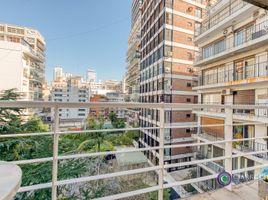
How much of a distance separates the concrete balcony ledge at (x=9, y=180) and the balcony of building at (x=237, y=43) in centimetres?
866

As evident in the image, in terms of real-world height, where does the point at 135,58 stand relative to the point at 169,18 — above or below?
below

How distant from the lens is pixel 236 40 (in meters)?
8.70

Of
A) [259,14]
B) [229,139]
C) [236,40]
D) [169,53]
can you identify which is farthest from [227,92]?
[229,139]

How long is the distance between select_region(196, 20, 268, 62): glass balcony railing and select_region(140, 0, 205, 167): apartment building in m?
2.80

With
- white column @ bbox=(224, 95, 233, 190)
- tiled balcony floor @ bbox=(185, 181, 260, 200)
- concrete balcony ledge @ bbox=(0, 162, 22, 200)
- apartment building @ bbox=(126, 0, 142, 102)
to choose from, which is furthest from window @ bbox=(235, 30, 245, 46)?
apartment building @ bbox=(126, 0, 142, 102)

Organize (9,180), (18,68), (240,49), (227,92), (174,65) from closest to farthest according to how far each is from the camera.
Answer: (9,180), (240,49), (227,92), (174,65), (18,68)

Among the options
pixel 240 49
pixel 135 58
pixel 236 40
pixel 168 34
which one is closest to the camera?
pixel 240 49

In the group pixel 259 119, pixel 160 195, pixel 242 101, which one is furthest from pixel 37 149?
pixel 242 101

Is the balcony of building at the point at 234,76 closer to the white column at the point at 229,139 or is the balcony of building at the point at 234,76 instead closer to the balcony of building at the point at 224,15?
the balcony of building at the point at 224,15

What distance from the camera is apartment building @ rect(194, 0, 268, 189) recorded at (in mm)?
7387

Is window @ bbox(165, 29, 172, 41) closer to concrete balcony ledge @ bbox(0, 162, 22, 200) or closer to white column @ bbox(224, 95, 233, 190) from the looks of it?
white column @ bbox(224, 95, 233, 190)

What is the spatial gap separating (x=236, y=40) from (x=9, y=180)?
1029 cm

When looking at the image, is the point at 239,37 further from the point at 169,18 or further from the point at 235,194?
the point at 235,194

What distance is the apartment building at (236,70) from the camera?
24.2 feet
